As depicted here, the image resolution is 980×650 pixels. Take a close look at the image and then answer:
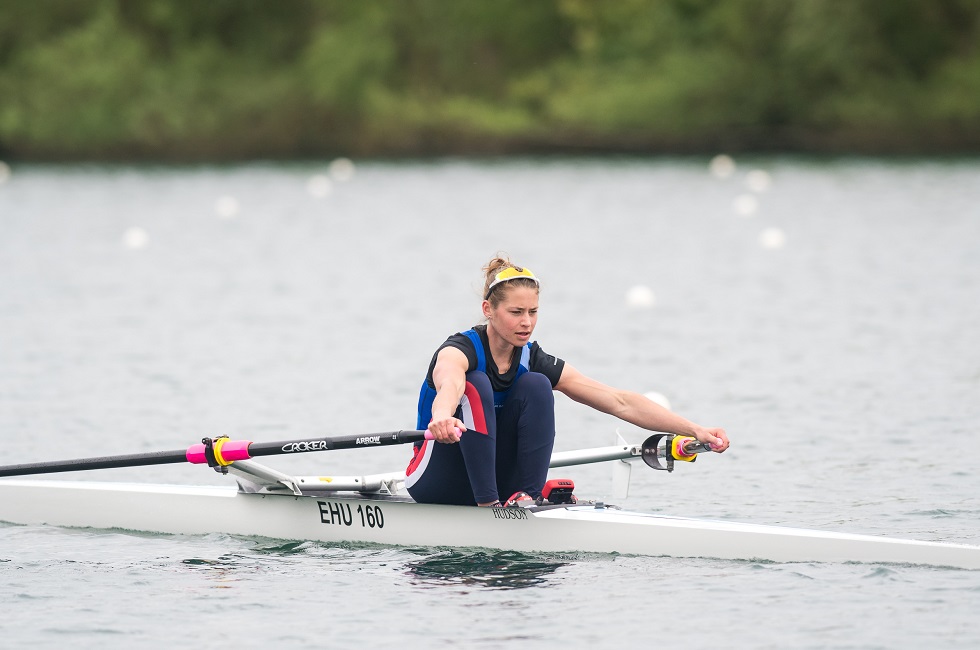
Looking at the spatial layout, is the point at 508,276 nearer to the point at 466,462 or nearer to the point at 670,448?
the point at 466,462

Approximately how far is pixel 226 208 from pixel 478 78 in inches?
823

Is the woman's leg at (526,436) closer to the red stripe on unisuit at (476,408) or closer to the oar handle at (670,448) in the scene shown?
the red stripe on unisuit at (476,408)

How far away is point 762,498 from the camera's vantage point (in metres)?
8.47

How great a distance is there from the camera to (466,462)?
23.0ft

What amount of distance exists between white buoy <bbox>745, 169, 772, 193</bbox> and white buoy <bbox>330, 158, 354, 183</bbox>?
9784 mm

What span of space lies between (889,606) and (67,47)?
42442 mm

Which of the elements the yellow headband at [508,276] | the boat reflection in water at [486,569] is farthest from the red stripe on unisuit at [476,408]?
the boat reflection in water at [486,569]

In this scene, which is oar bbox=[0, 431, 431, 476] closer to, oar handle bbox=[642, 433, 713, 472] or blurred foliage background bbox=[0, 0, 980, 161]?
oar handle bbox=[642, 433, 713, 472]

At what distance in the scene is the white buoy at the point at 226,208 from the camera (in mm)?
28812

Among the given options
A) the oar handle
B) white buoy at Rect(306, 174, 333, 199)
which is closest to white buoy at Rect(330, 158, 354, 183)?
white buoy at Rect(306, 174, 333, 199)

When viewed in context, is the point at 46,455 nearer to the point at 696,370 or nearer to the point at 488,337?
the point at 488,337

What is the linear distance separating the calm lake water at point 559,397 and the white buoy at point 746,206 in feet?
0.31

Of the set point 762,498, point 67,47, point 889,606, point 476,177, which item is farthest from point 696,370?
point 67,47

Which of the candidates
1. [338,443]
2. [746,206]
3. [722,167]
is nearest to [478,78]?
[722,167]
